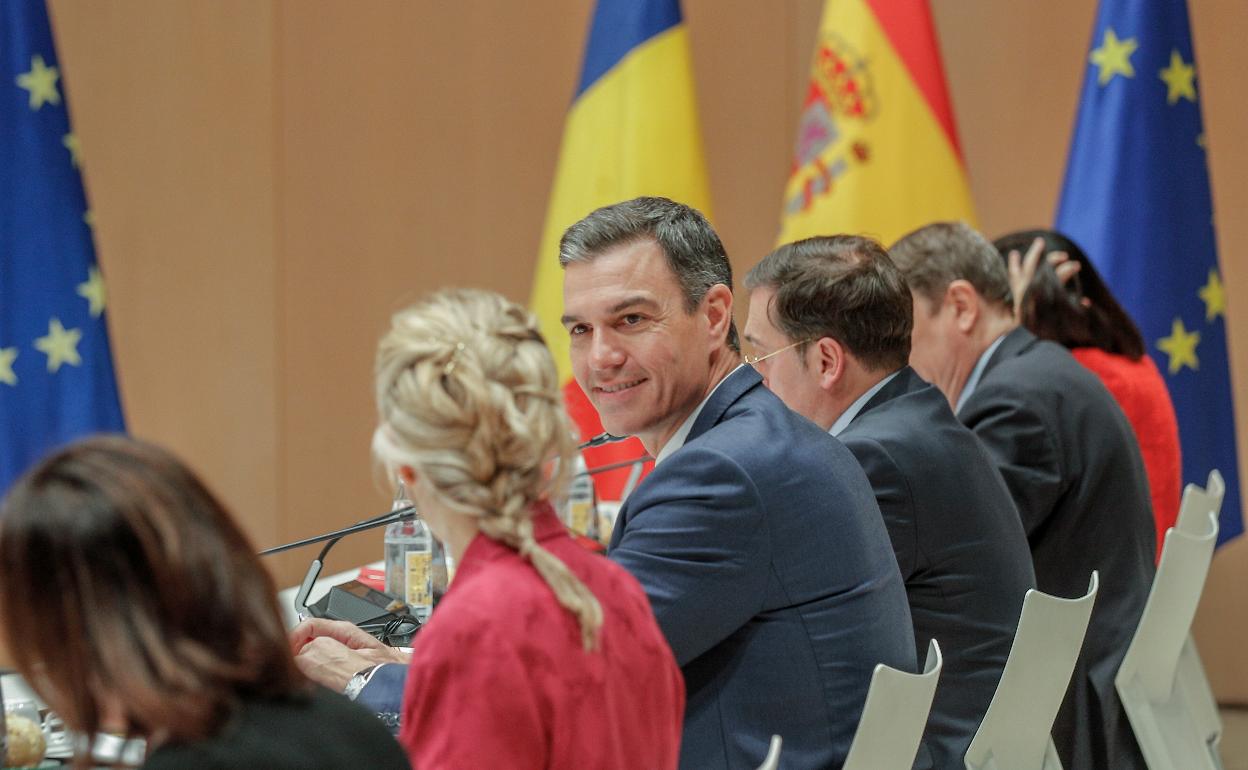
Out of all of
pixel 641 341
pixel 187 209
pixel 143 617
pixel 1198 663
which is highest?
pixel 143 617

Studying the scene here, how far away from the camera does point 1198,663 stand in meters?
3.49

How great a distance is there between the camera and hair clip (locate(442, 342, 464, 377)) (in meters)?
1.34

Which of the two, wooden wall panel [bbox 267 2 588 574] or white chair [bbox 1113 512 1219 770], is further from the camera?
wooden wall panel [bbox 267 2 588 574]

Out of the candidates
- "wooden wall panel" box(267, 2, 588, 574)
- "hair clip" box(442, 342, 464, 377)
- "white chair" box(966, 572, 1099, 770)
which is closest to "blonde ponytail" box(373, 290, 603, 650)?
"hair clip" box(442, 342, 464, 377)

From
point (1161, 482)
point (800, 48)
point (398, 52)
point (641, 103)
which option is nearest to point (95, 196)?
point (398, 52)

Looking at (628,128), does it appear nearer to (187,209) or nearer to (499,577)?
(187,209)

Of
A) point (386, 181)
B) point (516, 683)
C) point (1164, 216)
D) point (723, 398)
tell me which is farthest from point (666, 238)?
point (386, 181)

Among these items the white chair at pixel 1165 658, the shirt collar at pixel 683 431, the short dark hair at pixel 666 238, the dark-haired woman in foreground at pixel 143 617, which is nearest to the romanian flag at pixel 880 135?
the white chair at pixel 1165 658

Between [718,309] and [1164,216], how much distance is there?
9.85ft

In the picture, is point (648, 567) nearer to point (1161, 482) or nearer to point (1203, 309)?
point (1161, 482)

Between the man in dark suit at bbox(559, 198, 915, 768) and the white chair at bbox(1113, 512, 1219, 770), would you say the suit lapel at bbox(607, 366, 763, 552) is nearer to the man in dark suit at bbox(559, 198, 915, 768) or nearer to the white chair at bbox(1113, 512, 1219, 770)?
the man in dark suit at bbox(559, 198, 915, 768)

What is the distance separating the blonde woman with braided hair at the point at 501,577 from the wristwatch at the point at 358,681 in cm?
45

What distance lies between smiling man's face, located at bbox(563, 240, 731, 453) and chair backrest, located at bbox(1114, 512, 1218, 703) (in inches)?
45.7

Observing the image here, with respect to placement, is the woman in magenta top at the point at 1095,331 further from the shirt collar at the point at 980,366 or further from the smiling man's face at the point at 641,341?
the smiling man's face at the point at 641,341
